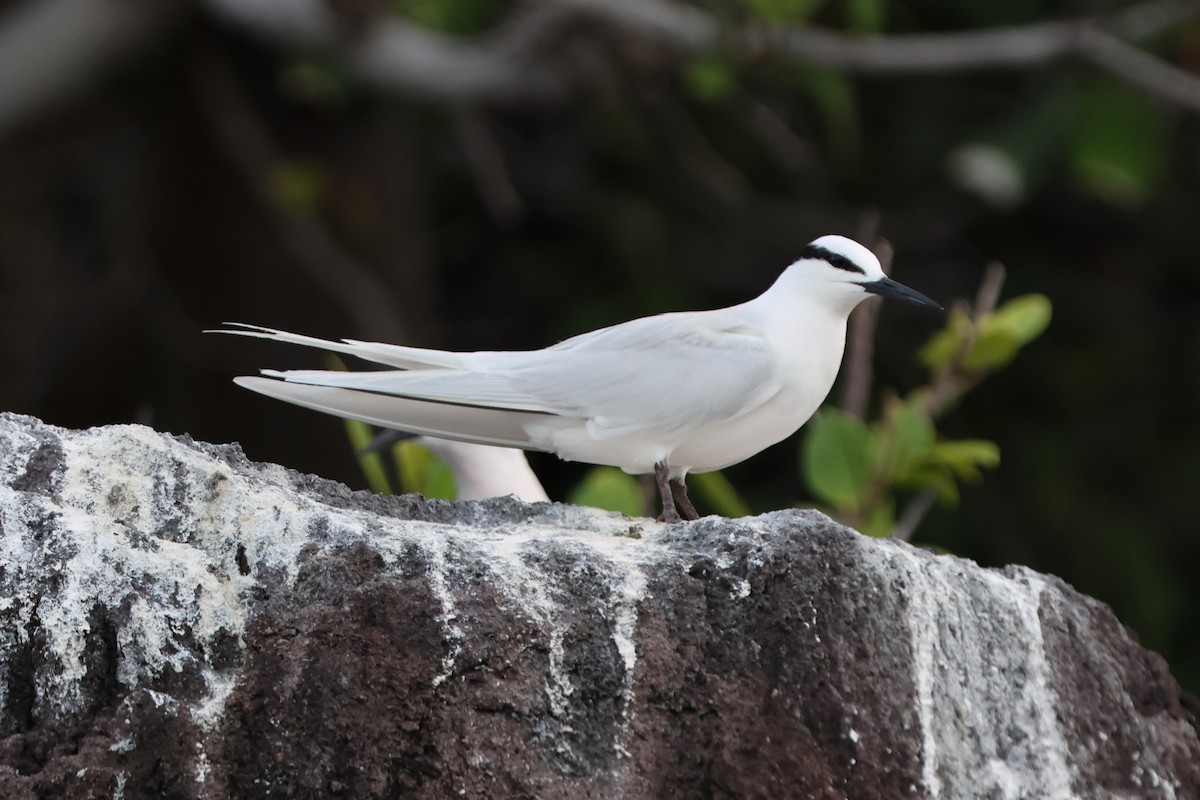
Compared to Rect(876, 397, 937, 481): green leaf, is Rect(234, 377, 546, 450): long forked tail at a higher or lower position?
higher

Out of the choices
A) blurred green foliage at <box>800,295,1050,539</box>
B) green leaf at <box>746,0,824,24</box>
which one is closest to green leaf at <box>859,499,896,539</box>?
blurred green foliage at <box>800,295,1050,539</box>

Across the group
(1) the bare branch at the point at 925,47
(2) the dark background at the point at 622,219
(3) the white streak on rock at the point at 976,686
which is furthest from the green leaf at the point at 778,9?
(3) the white streak on rock at the point at 976,686

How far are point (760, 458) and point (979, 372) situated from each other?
409cm

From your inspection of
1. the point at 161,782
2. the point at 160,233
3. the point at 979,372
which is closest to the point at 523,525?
the point at 161,782

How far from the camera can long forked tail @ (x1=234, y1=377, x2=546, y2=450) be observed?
3117mm

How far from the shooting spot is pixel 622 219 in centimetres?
780

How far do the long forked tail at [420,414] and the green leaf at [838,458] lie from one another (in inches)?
38.3

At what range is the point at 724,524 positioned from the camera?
263 centimetres

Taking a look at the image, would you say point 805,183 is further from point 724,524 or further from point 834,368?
point 724,524

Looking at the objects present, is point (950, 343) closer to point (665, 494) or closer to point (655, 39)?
point (665, 494)

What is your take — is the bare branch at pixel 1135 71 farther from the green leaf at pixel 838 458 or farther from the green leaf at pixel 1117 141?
the green leaf at pixel 838 458

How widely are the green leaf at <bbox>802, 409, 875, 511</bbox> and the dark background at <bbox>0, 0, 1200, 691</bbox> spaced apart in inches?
103

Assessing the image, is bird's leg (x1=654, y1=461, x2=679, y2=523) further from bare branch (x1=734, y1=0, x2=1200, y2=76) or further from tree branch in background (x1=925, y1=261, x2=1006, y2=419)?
bare branch (x1=734, y1=0, x2=1200, y2=76)

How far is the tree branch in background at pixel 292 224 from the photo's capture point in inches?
279
